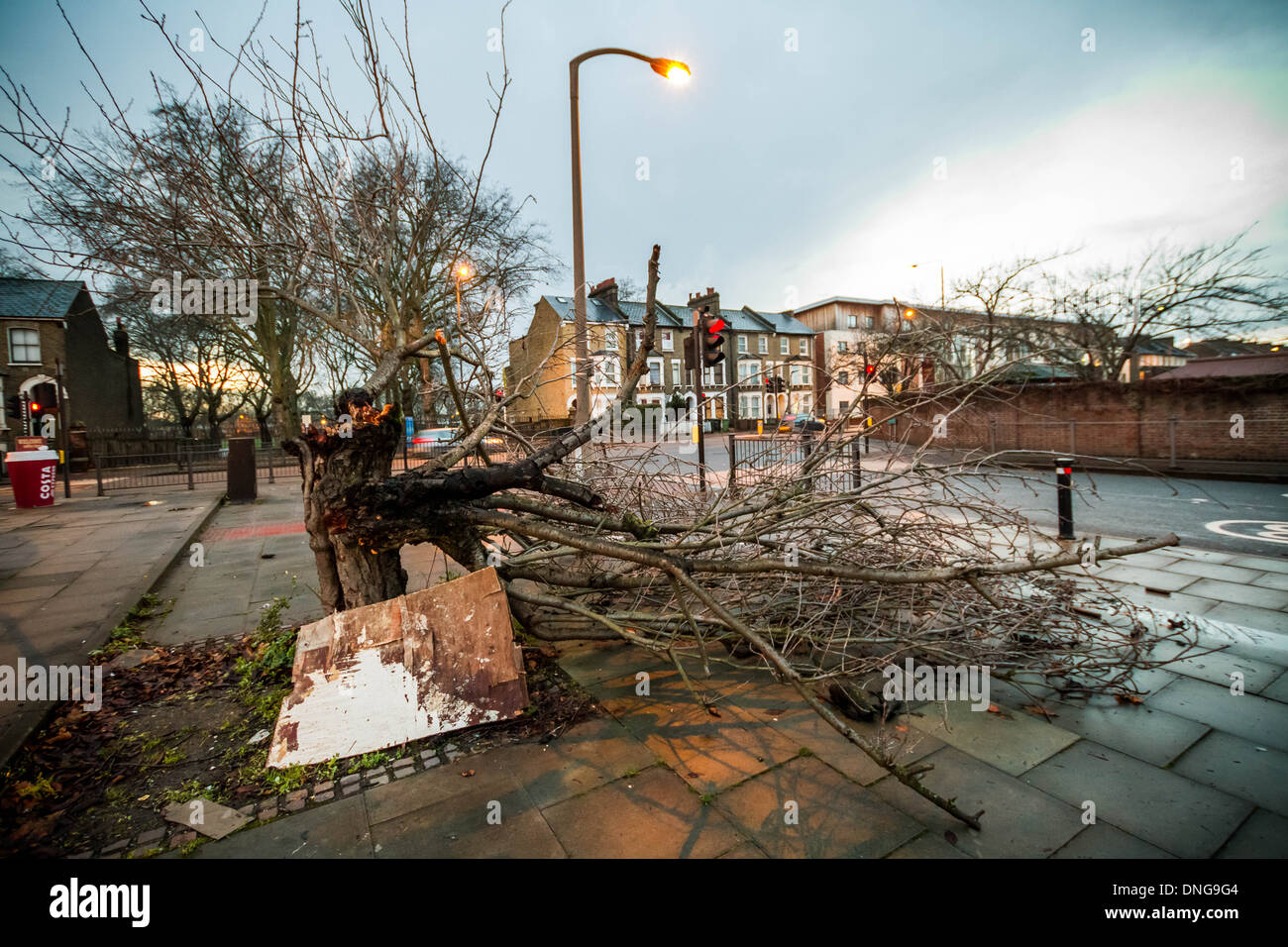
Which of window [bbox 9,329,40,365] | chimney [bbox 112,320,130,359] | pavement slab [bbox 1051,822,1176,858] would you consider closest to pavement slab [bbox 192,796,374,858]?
pavement slab [bbox 1051,822,1176,858]

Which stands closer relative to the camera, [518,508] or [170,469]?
[518,508]

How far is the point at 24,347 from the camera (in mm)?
24562

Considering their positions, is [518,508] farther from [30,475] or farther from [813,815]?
[30,475]

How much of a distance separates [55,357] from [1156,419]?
1507 inches

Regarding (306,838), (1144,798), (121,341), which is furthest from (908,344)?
(121,341)

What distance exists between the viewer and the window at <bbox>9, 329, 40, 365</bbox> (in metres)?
24.4

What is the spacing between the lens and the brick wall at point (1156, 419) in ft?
47.6

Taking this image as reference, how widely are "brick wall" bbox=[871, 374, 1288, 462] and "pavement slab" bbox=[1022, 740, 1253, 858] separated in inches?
422

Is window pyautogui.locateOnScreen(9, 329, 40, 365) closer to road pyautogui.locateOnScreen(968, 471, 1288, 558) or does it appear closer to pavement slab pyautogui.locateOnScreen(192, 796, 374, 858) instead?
pavement slab pyautogui.locateOnScreen(192, 796, 374, 858)

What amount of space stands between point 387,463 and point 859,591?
334 centimetres
